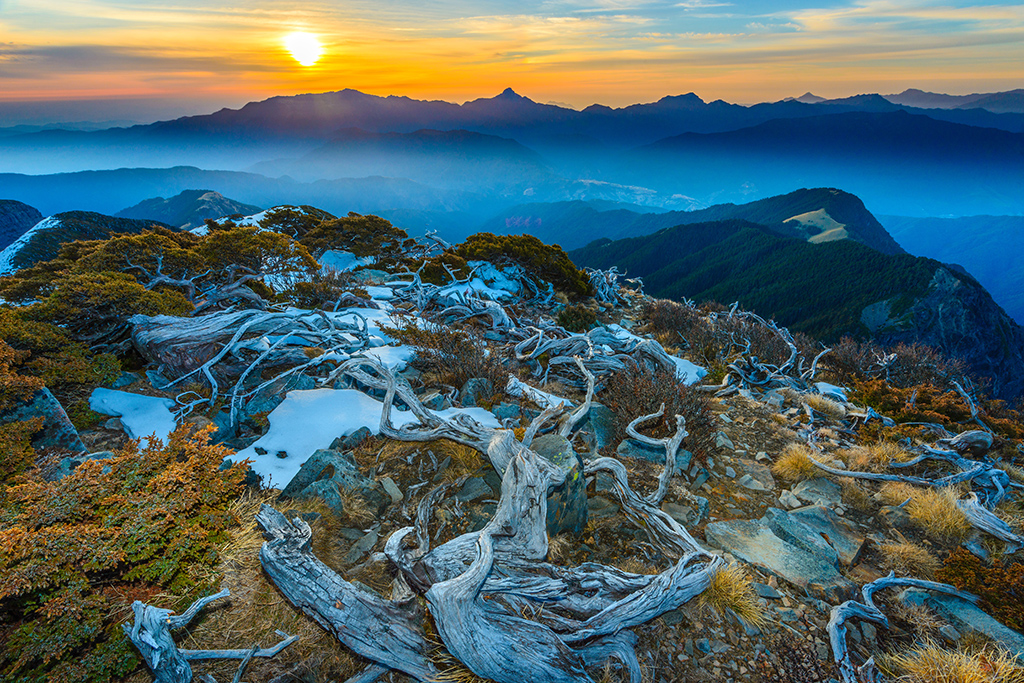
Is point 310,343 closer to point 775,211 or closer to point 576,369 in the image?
point 576,369

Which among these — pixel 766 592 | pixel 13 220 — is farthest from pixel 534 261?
pixel 13 220

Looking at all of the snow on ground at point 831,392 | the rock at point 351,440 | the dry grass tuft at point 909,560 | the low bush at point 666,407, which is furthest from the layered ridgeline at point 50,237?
the snow on ground at point 831,392

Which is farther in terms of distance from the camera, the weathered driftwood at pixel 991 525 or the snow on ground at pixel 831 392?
the snow on ground at pixel 831 392

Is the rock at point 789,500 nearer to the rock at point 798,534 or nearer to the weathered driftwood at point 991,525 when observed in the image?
the rock at point 798,534

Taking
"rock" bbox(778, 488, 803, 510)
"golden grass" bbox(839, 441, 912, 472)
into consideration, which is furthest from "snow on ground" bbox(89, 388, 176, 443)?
"golden grass" bbox(839, 441, 912, 472)

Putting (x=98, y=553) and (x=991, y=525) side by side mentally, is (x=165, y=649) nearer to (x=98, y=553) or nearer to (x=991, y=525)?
(x=98, y=553)

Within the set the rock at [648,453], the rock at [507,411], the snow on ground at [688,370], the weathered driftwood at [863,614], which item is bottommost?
the snow on ground at [688,370]

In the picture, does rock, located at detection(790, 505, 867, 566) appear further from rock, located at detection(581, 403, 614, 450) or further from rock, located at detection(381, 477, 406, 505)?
rock, located at detection(381, 477, 406, 505)
